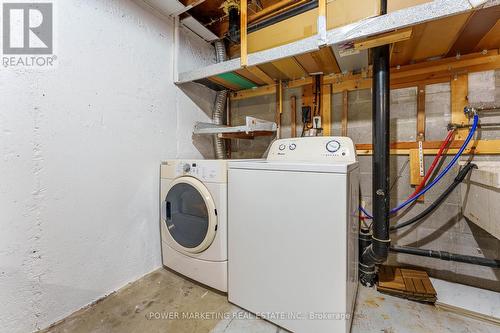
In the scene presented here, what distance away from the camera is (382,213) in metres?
1.45

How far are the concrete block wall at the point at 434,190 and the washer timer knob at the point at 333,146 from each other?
58 cm

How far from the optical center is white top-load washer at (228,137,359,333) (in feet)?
3.59

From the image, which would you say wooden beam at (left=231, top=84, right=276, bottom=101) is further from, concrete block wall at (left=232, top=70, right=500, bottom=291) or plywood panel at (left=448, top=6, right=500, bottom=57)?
plywood panel at (left=448, top=6, right=500, bottom=57)

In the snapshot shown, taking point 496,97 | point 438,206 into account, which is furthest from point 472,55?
point 438,206

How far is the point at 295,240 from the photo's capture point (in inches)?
47.3

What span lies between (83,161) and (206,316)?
1.32 m

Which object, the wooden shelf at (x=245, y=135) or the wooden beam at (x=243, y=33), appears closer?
the wooden beam at (x=243, y=33)

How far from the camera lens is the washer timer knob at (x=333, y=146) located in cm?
154

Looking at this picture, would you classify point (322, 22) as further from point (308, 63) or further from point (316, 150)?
point (316, 150)

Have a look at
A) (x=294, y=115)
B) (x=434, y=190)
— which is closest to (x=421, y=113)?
(x=434, y=190)

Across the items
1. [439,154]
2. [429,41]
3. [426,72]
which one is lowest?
[439,154]

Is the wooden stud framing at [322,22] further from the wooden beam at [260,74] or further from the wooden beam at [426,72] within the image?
the wooden beam at [426,72]

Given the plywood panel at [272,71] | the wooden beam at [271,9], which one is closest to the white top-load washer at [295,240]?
the plywood panel at [272,71]

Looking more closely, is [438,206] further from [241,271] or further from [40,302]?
[40,302]
